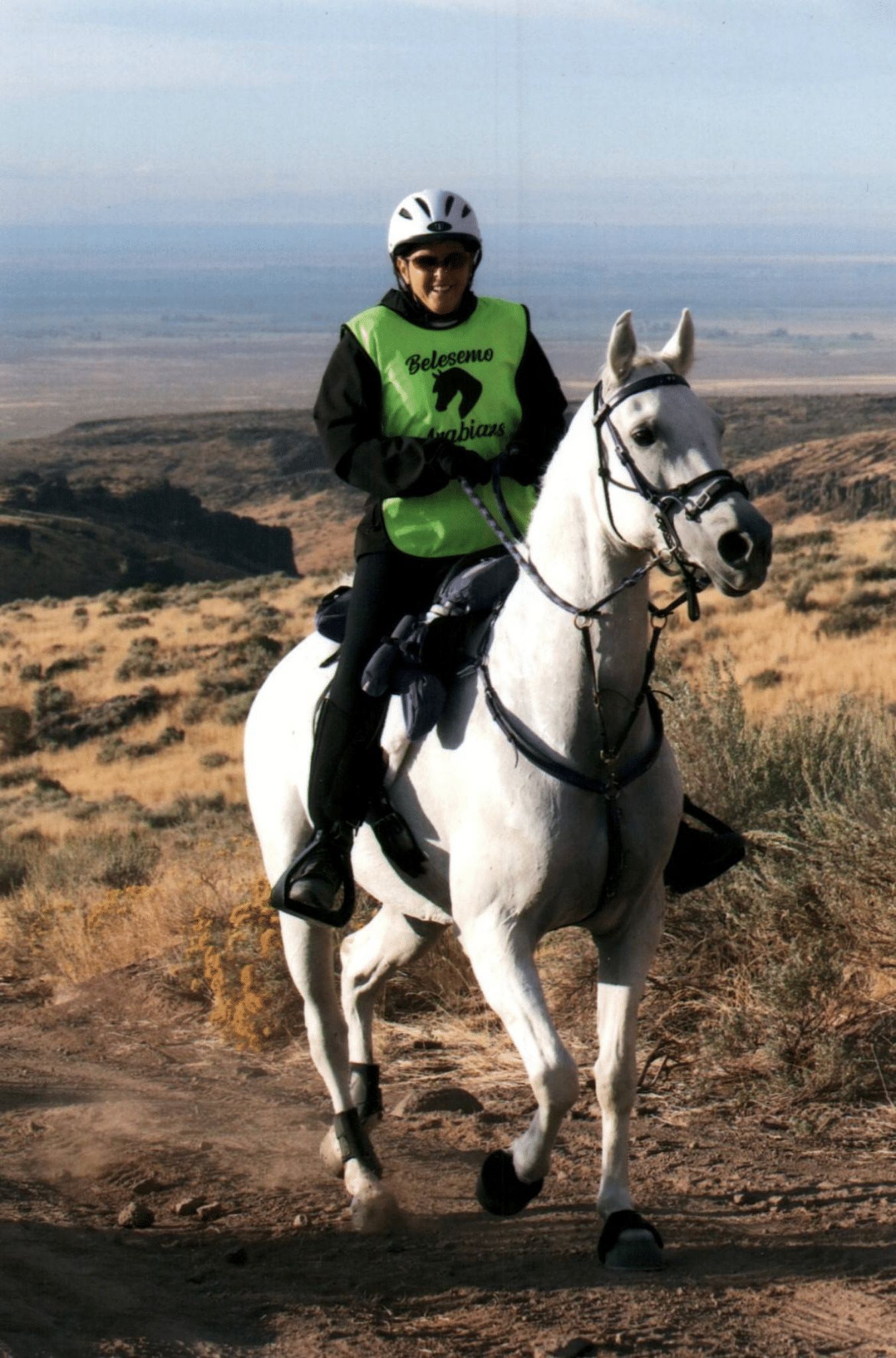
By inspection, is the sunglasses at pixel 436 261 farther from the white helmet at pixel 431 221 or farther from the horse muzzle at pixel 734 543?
the horse muzzle at pixel 734 543

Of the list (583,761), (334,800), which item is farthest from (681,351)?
(334,800)

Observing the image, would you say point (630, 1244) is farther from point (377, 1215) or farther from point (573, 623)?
point (573, 623)

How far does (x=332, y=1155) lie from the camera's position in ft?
22.3

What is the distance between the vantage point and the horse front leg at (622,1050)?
5.52 m

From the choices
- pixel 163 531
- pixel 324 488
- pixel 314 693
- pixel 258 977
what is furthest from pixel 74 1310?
pixel 324 488

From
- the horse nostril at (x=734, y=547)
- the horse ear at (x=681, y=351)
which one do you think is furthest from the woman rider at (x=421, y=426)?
the horse nostril at (x=734, y=547)

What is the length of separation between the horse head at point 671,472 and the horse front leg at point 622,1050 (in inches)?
54.3

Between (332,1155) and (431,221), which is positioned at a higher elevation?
(431,221)

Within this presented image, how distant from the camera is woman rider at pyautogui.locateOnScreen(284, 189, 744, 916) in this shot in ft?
19.4

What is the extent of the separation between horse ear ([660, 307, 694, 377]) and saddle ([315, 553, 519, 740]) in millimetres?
977

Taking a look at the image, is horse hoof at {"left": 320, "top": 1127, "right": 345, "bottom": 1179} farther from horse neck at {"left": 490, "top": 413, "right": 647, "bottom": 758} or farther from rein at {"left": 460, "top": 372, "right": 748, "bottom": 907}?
horse neck at {"left": 490, "top": 413, "right": 647, "bottom": 758}

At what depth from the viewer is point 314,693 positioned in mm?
6707

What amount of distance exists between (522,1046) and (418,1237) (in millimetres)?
1291

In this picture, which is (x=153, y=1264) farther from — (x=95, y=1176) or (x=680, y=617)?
(x=680, y=617)
